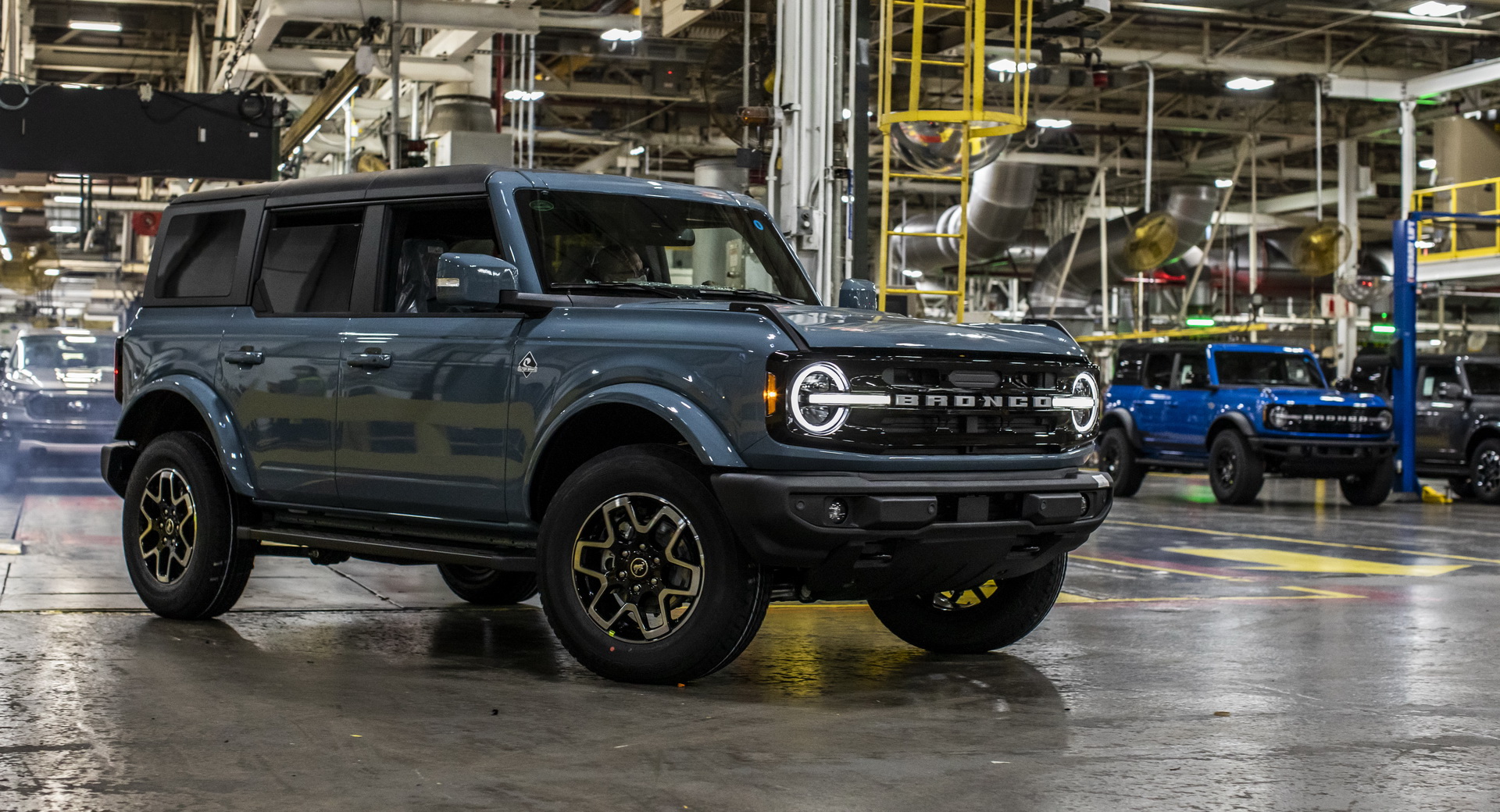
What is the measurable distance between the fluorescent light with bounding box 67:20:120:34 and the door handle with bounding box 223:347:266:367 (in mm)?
20354

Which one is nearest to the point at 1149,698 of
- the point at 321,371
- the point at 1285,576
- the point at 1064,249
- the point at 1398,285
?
the point at 321,371

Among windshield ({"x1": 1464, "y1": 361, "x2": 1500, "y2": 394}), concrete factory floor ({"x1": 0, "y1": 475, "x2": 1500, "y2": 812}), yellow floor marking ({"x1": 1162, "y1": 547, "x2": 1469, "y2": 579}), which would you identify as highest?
windshield ({"x1": 1464, "y1": 361, "x2": 1500, "y2": 394})

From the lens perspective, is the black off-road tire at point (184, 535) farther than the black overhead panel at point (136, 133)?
No

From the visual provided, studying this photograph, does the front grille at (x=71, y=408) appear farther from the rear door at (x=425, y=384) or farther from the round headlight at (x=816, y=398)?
the round headlight at (x=816, y=398)

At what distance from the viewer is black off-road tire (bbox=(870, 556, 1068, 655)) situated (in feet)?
22.3

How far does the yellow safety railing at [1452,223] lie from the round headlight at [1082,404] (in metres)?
19.1

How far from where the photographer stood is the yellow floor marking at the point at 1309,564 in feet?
36.8

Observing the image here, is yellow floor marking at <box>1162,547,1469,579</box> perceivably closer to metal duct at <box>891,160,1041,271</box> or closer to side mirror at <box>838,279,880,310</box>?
side mirror at <box>838,279,880,310</box>

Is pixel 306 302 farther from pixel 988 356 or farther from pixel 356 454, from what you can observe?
pixel 988 356

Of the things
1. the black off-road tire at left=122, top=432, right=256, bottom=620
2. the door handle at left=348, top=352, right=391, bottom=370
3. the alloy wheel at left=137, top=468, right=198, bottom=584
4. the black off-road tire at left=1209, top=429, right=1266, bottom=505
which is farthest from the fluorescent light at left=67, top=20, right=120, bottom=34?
the door handle at left=348, top=352, right=391, bottom=370

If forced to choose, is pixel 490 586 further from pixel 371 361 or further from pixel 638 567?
pixel 638 567

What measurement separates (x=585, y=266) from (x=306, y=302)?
4.68ft

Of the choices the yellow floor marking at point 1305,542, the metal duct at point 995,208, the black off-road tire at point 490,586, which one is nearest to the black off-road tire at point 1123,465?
the yellow floor marking at point 1305,542

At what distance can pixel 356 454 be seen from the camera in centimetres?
690
